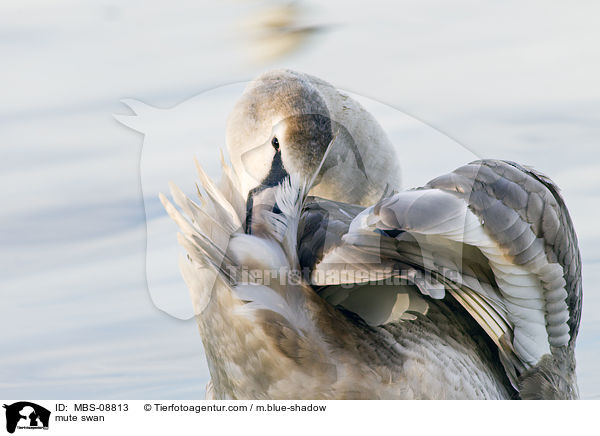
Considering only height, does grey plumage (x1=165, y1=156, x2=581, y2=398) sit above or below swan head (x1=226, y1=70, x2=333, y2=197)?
below

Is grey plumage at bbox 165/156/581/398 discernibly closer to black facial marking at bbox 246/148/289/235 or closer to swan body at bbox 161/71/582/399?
swan body at bbox 161/71/582/399

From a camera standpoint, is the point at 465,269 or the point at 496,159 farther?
the point at 496,159

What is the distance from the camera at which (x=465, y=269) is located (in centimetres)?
217

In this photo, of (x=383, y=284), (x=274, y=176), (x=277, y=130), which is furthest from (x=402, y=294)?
(x=277, y=130)

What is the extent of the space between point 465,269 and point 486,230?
14 centimetres

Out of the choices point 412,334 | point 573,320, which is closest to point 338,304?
point 412,334

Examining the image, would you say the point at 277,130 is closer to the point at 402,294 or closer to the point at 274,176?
the point at 274,176
